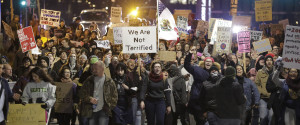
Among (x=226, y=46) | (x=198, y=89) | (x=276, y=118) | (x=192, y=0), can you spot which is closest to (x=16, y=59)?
(x=226, y=46)

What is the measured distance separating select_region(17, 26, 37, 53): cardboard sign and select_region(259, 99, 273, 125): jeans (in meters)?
6.73

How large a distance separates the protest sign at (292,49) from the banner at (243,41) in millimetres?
5168

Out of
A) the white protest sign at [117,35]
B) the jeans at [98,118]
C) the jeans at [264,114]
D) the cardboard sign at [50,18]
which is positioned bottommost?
the jeans at [264,114]

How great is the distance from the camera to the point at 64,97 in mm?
11133

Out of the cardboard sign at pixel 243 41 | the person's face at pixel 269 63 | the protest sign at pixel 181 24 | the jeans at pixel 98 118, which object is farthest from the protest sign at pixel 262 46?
the jeans at pixel 98 118

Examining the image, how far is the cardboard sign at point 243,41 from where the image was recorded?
16516mm

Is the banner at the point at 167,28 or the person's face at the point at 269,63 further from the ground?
the banner at the point at 167,28

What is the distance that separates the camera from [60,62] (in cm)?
1412

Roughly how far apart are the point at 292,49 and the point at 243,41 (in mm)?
5669

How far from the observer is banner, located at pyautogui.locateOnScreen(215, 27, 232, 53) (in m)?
16.9

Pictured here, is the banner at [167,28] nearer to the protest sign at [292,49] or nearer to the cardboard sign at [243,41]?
the cardboard sign at [243,41]

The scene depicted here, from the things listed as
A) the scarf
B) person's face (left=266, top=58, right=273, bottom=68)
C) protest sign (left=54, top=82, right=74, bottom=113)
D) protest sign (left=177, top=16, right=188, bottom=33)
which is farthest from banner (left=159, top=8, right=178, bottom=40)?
protest sign (left=54, top=82, right=74, bottom=113)

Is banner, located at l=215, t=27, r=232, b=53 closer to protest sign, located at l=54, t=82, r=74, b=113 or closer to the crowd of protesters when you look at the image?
the crowd of protesters

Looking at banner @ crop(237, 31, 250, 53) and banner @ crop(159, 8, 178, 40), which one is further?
banner @ crop(159, 8, 178, 40)
